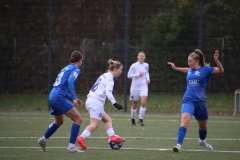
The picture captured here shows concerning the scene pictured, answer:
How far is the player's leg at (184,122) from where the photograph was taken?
9.75 meters

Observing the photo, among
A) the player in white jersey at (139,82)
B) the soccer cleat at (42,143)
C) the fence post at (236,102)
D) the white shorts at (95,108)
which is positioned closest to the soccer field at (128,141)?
the soccer cleat at (42,143)

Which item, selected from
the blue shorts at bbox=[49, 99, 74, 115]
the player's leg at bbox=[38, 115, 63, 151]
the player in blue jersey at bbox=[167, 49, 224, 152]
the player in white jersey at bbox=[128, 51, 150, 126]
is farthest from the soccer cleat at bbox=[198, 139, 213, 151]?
the player in white jersey at bbox=[128, 51, 150, 126]

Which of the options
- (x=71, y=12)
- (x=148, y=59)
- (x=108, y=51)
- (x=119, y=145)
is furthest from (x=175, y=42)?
(x=119, y=145)

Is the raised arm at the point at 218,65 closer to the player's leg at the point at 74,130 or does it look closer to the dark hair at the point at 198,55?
the dark hair at the point at 198,55

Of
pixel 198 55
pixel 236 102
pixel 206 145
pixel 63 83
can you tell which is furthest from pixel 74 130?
pixel 236 102

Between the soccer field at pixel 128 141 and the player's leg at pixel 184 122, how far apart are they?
191mm

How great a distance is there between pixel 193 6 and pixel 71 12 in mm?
5350

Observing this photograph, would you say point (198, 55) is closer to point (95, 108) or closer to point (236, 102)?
point (95, 108)

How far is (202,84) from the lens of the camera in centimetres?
1032

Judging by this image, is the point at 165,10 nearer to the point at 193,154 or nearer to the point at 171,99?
the point at 171,99

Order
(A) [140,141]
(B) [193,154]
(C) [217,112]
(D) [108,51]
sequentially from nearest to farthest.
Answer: (B) [193,154]
(A) [140,141]
(C) [217,112]
(D) [108,51]

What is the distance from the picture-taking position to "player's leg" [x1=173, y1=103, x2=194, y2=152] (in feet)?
32.0

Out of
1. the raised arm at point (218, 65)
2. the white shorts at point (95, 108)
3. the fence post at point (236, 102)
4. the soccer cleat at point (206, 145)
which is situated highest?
the raised arm at point (218, 65)

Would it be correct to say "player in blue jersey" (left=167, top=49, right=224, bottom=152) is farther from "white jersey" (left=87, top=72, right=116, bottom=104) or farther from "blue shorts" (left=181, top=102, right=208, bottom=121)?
"white jersey" (left=87, top=72, right=116, bottom=104)
